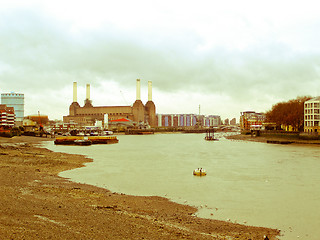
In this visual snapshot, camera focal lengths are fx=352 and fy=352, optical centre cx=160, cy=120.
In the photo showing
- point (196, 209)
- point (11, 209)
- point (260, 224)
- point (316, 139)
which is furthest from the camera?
point (316, 139)

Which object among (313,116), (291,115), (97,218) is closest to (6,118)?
(291,115)

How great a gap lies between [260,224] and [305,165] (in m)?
23.0

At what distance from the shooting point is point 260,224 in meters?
14.4

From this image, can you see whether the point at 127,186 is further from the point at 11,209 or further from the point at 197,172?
the point at 11,209

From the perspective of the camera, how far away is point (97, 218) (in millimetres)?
13125

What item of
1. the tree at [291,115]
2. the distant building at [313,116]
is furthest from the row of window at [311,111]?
the tree at [291,115]

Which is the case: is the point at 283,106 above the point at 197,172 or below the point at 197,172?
above

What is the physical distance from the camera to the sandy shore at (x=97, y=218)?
11.1m

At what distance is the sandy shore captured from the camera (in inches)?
435

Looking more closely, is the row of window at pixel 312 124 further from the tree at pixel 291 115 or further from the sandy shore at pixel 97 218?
the sandy shore at pixel 97 218

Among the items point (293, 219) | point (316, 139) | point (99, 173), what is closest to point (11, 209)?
point (293, 219)

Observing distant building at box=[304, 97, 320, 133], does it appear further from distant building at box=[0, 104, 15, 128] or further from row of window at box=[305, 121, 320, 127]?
distant building at box=[0, 104, 15, 128]

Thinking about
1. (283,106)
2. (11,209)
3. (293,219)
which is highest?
(283,106)

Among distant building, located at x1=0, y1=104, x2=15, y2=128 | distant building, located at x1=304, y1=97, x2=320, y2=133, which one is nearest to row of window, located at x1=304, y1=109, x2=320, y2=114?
distant building, located at x1=304, y1=97, x2=320, y2=133
